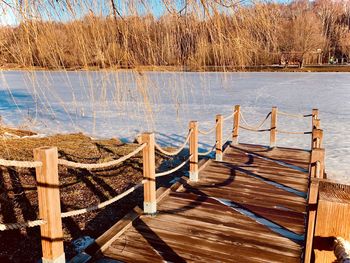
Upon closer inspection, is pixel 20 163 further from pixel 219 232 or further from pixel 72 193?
pixel 72 193

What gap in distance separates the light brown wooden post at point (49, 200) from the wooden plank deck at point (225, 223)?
2.21 ft

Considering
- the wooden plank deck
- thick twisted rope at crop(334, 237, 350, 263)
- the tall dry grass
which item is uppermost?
the tall dry grass

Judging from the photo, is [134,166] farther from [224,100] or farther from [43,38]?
[224,100]

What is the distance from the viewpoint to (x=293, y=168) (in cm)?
499

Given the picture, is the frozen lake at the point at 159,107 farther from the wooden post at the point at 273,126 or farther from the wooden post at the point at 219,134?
the wooden post at the point at 273,126

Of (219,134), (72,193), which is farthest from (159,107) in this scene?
(219,134)

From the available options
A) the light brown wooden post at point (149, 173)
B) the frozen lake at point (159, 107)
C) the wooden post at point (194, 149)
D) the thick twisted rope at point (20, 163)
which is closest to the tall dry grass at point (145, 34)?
the frozen lake at point (159, 107)

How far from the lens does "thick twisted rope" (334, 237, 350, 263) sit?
76 centimetres

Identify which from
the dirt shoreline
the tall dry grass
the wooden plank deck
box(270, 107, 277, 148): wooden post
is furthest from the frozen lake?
box(270, 107, 277, 148): wooden post

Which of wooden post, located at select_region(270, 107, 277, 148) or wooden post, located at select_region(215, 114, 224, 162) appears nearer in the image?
wooden post, located at select_region(215, 114, 224, 162)

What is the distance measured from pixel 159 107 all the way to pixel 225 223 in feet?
4.49

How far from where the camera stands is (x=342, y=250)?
30.1 inches

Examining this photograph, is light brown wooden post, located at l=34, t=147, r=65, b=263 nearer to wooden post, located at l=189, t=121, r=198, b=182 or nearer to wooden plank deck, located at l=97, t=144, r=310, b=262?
wooden plank deck, located at l=97, t=144, r=310, b=262

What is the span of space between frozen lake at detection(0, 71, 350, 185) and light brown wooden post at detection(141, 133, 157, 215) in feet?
0.80
